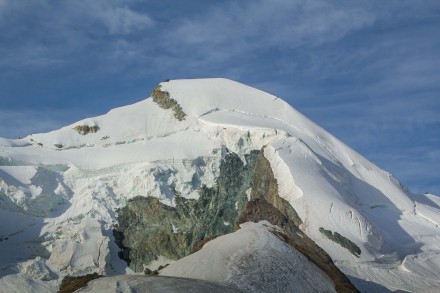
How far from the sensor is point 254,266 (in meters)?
38.4

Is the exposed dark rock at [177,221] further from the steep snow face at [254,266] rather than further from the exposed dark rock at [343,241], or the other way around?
the steep snow face at [254,266]

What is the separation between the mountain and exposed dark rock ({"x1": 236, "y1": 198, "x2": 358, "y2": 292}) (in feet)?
1.50

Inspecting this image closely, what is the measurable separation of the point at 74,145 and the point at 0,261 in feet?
61.6

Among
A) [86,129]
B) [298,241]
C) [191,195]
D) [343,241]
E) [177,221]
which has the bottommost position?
[343,241]

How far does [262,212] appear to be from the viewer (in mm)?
62438

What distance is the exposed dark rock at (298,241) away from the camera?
46844 mm

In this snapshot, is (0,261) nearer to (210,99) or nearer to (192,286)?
(210,99)

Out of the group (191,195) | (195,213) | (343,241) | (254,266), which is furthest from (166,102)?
(254,266)

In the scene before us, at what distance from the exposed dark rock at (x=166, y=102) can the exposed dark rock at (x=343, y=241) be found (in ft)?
81.9

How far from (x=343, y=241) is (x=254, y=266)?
2861 cm

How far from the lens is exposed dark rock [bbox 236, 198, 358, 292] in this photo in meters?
46.8

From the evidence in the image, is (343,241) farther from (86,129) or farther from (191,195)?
(86,129)

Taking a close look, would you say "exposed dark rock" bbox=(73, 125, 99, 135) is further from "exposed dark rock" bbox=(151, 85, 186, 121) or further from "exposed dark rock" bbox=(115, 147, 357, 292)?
"exposed dark rock" bbox=(115, 147, 357, 292)

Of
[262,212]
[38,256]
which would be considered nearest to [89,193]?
[38,256]
